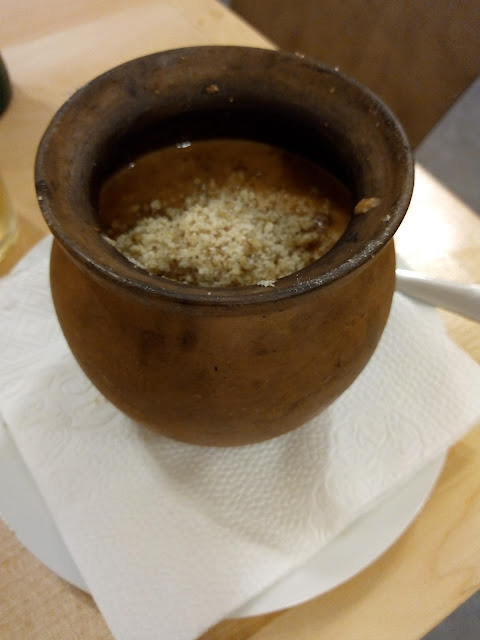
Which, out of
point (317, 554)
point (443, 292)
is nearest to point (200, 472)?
point (317, 554)

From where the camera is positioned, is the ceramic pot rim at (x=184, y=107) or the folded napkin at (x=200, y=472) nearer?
the ceramic pot rim at (x=184, y=107)

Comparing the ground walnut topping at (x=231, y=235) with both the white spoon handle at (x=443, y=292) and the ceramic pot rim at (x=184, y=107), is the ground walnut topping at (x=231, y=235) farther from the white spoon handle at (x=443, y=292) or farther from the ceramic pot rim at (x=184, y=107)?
the white spoon handle at (x=443, y=292)

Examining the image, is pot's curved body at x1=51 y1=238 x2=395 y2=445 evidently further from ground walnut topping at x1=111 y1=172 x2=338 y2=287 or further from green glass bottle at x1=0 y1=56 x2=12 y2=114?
green glass bottle at x1=0 y1=56 x2=12 y2=114

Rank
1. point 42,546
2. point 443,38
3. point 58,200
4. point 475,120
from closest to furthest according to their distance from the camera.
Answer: point 58,200
point 42,546
point 443,38
point 475,120

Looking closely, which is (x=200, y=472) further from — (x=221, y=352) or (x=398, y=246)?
(x=398, y=246)

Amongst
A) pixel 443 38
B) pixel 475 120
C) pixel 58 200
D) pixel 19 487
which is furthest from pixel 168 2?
pixel 475 120

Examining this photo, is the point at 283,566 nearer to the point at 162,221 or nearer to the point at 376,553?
the point at 376,553

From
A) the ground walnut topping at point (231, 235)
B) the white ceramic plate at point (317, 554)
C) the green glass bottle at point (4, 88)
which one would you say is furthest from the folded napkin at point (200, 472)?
the green glass bottle at point (4, 88)
